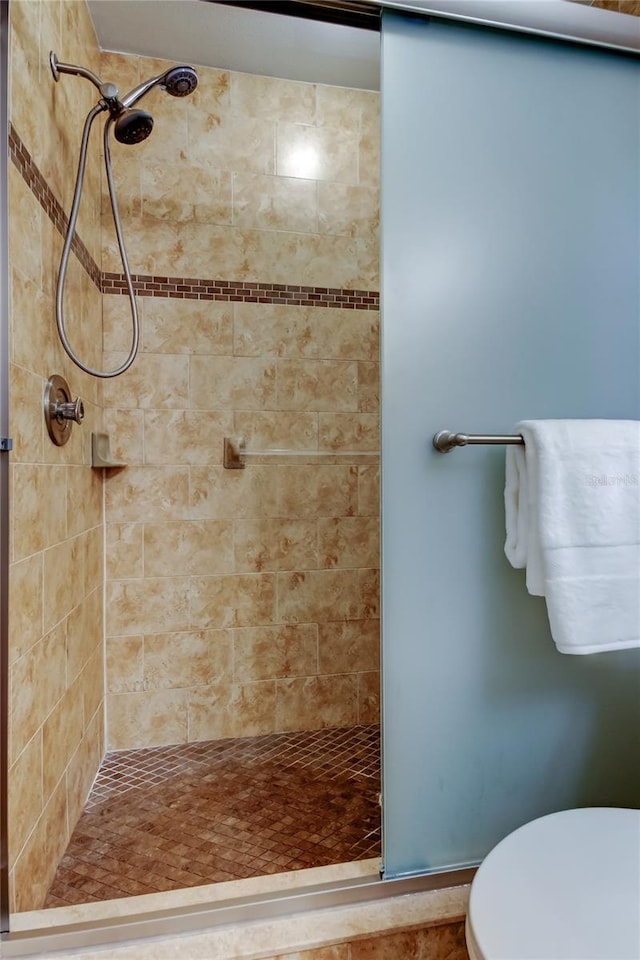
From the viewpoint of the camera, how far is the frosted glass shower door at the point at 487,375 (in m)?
1.30

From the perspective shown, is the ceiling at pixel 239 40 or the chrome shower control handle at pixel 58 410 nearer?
the chrome shower control handle at pixel 58 410

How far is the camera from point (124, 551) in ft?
7.21

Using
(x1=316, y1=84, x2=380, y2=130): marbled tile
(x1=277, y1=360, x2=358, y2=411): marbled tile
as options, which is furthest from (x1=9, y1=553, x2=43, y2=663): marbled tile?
(x1=316, y1=84, x2=380, y2=130): marbled tile

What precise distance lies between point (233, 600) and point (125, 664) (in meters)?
0.43

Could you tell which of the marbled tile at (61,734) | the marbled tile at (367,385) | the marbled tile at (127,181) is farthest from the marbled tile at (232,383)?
the marbled tile at (61,734)

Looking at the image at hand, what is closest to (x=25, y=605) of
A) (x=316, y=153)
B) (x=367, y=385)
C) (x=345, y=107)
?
(x=367, y=385)

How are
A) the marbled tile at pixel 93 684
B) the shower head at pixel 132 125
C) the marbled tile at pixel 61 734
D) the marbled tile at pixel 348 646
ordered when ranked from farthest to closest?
the marbled tile at pixel 348 646 → the marbled tile at pixel 93 684 → the shower head at pixel 132 125 → the marbled tile at pixel 61 734

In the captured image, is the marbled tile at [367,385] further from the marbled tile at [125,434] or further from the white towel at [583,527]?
the white towel at [583,527]

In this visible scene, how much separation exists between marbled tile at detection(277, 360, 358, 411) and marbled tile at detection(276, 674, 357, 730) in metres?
1.02

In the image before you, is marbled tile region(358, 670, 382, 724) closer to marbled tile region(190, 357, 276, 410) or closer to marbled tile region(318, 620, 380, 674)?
marbled tile region(318, 620, 380, 674)

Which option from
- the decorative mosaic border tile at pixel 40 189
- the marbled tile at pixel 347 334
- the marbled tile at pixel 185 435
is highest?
the decorative mosaic border tile at pixel 40 189

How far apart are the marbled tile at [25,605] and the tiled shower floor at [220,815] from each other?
1.97 feet

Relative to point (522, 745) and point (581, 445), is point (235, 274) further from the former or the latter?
point (522, 745)

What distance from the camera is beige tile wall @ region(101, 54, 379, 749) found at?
220 centimetres
